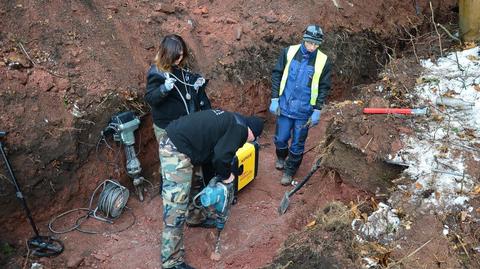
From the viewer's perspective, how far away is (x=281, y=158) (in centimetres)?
575

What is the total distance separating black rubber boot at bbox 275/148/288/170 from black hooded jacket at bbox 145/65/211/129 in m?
1.57

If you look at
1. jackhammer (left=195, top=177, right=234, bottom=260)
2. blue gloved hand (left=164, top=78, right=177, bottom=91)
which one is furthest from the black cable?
blue gloved hand (left=164, top=78, right=177, bottom=91)

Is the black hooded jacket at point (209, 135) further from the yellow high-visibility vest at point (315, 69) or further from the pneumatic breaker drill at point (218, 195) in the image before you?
the yellow high-visibility vest at point (315, 69)

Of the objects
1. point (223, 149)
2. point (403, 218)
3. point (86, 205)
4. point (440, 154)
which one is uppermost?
point (223, 149)

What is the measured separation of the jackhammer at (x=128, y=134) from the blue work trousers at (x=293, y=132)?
1.72 metres

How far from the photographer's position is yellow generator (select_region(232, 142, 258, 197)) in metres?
4.93

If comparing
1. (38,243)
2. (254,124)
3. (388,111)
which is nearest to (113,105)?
(38,243)

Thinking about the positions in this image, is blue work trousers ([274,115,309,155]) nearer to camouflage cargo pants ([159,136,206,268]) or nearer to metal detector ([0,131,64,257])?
camouflage cargo pants ([159,136,206,268])

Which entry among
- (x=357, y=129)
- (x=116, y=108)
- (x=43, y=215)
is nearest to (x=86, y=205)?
(x=43, y=215)

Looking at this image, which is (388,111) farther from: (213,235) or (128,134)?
(128,134)

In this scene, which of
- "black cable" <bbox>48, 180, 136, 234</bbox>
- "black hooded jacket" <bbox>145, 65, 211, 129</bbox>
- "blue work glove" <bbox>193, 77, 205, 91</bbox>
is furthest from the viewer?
"black cable" <bbox>48, 180, 136, 234</bbox>

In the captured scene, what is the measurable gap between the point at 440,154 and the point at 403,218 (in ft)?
2.61

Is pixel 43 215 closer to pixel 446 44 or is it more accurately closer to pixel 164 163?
pixel 164 163

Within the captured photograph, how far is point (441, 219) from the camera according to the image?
3436 mm
